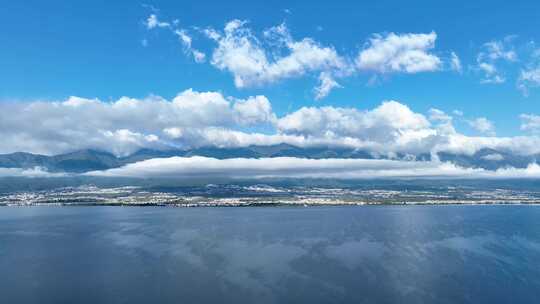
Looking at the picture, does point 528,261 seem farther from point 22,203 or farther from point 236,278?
point 22,203

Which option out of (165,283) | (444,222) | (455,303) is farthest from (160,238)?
(444,222)

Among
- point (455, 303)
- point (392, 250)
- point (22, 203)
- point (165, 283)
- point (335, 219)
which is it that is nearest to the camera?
point (455, 303)

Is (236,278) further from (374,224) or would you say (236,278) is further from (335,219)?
(335,219)

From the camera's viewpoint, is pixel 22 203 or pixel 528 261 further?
pixel 22 203

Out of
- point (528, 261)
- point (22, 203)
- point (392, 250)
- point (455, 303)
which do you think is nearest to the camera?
point (455, 303)

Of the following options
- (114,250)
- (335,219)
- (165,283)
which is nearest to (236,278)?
(165,283)

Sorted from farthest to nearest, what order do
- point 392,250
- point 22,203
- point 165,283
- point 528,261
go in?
point 22,203 → point 392,250 → point 528,261 → point 165,283
